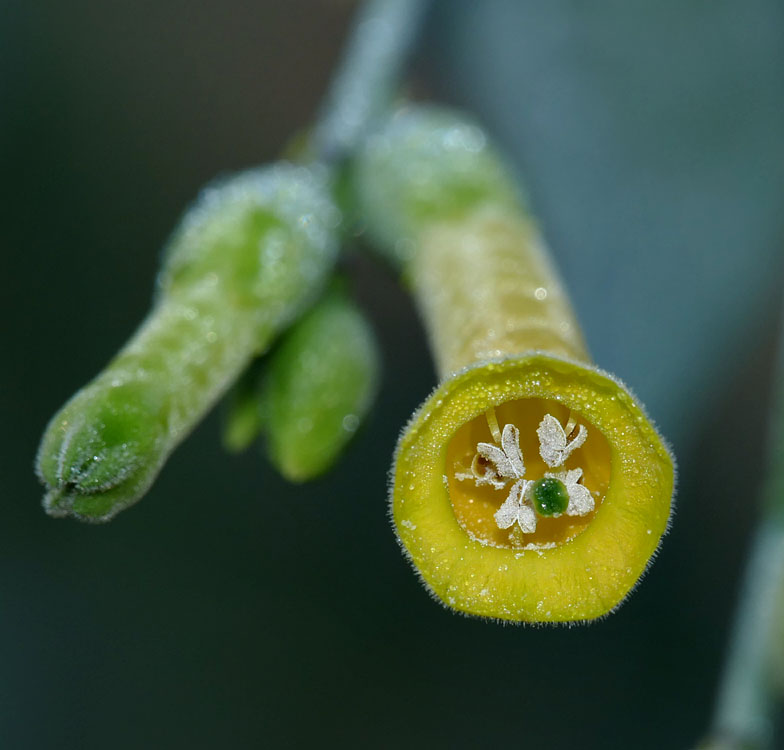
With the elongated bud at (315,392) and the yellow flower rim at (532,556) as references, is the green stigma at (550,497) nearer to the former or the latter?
the yellow flower rim at (532,556)

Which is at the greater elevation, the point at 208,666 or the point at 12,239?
the point at 12,239

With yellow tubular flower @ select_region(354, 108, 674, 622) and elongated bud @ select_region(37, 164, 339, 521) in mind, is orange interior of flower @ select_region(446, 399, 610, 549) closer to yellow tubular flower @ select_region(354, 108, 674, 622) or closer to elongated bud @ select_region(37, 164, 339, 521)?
yellow tubular flower @ select_region(354, 108, 674, 622)

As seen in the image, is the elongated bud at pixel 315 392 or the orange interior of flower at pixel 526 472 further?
the elongated bud at pixel 315 392

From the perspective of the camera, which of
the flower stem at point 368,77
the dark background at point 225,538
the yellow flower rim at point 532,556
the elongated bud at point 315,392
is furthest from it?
the dark background at point 225,538

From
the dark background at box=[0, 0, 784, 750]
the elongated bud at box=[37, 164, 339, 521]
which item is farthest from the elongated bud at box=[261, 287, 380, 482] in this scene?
→ the dark background at box=[0, 0, 784, 750]

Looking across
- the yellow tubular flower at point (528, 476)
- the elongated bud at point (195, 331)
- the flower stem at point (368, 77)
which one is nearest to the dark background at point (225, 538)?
the flower stem at point (368, 77)

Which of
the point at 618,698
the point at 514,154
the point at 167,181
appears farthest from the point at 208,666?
the point at 514,154

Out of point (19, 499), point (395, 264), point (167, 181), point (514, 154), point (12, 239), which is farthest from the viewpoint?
point (167, 181)

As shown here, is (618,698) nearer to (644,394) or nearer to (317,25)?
(644,394)
